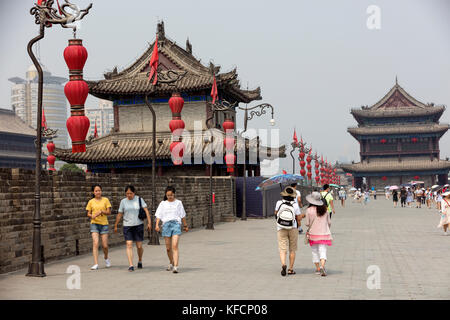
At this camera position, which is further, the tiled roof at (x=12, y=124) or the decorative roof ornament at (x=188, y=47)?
the tiled roof at (x=12, y=124)

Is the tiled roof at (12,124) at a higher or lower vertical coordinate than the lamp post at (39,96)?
higher

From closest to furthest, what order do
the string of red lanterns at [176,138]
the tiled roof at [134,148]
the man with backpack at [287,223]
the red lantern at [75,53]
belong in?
the man with backpack at [287,223] < the red lantern at [75,53] < the string of red lanterns at [176,138] < the tiled roof at [134,148]

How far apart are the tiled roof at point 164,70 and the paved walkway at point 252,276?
2316 centimetres

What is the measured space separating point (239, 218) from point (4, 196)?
22.4 metres

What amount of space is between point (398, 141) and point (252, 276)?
79989mm

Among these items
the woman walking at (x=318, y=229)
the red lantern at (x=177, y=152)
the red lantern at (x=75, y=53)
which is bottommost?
the woman walking at (x=318, y=229)

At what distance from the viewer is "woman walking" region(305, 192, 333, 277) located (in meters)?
11.2

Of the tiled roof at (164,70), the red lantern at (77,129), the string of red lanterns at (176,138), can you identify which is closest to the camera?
the red lantern at (77,129)

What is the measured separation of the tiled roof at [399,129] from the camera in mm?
85688

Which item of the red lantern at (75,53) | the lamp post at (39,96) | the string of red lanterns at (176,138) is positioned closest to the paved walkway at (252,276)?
the lamp post at (39,96)

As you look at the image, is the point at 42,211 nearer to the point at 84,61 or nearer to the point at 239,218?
the point at 84,61

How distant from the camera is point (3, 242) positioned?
11812mm

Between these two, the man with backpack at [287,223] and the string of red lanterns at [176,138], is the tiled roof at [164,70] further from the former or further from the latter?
the man with backpack at [287,223]

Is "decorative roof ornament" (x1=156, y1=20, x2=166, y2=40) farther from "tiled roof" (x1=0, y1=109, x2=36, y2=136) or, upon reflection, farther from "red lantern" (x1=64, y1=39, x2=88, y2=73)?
"tiled roof" (x1=0, y1=109, x2=36, y2=136)
